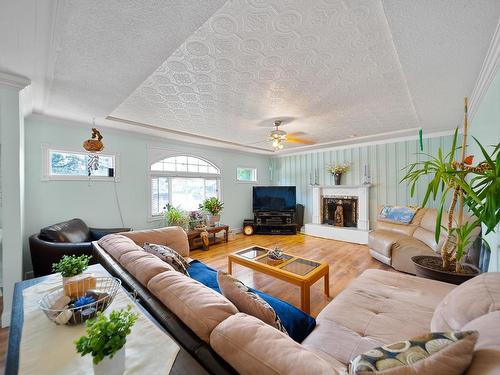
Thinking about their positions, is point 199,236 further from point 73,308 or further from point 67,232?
point 73,308

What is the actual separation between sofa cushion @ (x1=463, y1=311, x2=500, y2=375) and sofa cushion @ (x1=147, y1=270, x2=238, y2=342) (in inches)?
32.2

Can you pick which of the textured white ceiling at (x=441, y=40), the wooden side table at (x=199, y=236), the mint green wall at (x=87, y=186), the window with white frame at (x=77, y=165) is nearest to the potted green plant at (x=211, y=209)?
the wooden side table at (x=199, y=236)

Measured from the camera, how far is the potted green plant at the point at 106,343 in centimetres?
59

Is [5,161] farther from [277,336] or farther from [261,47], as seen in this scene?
[277,336]

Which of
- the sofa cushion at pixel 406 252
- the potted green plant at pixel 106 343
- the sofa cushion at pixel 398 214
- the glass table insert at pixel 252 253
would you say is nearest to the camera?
the potted green plant at pixel 106 343

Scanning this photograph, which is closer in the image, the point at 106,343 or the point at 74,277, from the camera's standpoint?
the point at 106,343

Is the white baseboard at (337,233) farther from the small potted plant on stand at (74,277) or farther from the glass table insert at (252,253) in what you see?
the small potted plant on stand at (74,277)

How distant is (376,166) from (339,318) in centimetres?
450

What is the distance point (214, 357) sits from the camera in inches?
30.4

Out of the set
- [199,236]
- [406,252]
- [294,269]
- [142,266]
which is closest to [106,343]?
[142,266]

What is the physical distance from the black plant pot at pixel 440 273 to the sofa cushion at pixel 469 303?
71 cm

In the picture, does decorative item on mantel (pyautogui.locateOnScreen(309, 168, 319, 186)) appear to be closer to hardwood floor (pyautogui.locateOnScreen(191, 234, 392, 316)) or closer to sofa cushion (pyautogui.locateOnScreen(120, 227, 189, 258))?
hardwood floor (pyautogui.locateOnScreen(191, 234, 392, 316))

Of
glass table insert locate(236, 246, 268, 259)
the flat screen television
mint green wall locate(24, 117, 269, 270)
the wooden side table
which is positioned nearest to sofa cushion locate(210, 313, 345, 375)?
glass table insert locate(236, 246, 268, 259)

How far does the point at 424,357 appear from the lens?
0.65m
